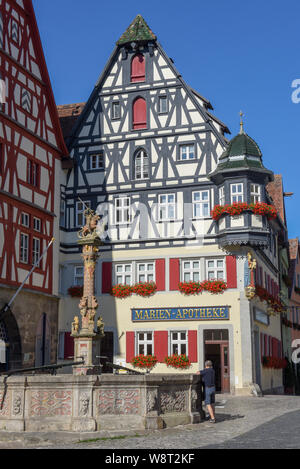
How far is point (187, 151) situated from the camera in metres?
28.8

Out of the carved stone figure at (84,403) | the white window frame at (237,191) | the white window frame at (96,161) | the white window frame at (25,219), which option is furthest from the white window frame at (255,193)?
the carved stone figure at (84,403)

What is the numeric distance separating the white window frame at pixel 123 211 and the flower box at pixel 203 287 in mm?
3989

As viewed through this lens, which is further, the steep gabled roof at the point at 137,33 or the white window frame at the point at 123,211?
the steep gabled roof at the point at 137,33

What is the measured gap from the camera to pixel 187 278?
27.7 metres

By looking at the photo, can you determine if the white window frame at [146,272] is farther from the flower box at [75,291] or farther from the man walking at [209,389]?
the man walking at [209,389]

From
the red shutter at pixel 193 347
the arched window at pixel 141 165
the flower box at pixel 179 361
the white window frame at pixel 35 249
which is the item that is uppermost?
the arched window at pixel 141 165

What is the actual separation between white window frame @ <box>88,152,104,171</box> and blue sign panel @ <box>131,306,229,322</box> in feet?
22.8

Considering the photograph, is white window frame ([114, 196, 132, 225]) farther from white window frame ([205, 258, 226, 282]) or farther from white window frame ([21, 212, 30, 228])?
white window frame ([21, 212, 30, 228])

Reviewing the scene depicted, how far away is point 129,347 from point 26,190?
798 centimetres

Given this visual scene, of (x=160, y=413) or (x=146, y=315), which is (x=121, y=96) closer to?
(x=146, y=315)

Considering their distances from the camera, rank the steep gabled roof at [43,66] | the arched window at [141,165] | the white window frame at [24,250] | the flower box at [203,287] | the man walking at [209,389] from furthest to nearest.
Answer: the arched window at [141,165]
the steep gabled roof at [43,66]
the flower box at [203,287]
the white window frame at [24,250]
the man walking at [209,389]

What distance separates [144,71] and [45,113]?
16.9 feet

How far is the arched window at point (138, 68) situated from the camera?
98.4 ft

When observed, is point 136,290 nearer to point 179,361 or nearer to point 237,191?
point 179,361
